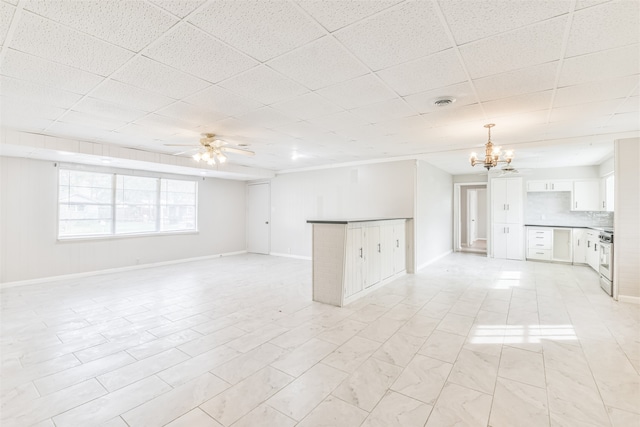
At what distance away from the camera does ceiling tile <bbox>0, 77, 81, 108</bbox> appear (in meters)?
2.72

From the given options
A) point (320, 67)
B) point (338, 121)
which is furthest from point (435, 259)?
point (320, 67)

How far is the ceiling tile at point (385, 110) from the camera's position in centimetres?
327

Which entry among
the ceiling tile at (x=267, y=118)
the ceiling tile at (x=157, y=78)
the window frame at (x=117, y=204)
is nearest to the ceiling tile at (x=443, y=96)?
the ceiling tile at (x=267, y=118)

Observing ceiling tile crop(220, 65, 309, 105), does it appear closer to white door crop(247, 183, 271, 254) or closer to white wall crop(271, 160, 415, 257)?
white wall crop(271, 160, 415, 257)

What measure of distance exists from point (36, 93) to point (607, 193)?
384 inches

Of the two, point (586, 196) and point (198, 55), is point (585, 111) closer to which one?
point (198, 55)

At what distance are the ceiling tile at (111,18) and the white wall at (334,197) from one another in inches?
205

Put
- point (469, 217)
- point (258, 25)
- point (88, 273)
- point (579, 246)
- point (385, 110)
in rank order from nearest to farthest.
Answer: point (258, 25) → point (385, 110) → point (88, 273) → point (579, 246) → point (469, 217)

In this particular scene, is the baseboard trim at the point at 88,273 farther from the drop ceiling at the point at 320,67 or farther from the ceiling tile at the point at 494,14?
the ceiling tile at the point at 494,14

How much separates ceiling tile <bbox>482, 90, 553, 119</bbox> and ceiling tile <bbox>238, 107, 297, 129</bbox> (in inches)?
93.0

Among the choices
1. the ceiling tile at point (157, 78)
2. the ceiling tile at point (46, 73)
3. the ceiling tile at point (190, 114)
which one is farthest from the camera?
the ceiling tile at point (190, 114)

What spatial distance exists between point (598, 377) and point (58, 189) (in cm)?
826

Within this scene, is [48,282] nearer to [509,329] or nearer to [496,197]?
[509,329]

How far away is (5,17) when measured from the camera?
5.83 ft
